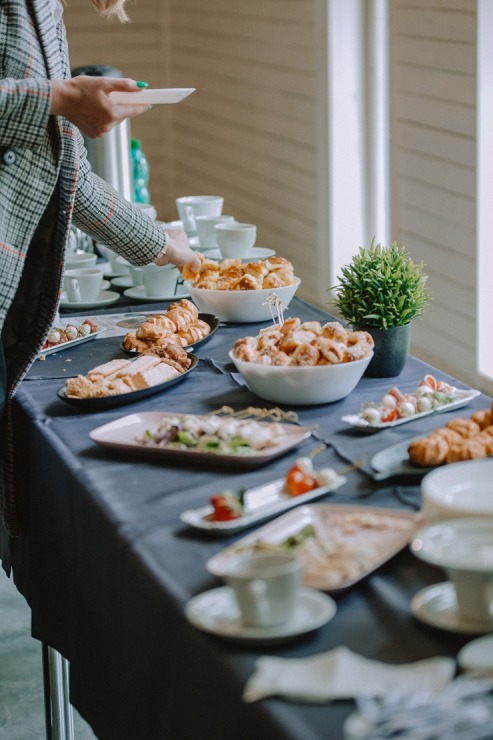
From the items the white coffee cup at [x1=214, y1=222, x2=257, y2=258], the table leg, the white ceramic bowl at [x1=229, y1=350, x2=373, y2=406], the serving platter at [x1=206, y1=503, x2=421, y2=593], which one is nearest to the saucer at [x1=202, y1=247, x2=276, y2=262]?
the white coffee cup at [x1=214, y1=222, x2=257, y2=258]

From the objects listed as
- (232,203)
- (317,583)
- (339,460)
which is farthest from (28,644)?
(232,203)

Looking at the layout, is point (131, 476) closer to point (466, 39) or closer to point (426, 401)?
point (426, 401)

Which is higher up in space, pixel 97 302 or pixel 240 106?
pixel 240 106

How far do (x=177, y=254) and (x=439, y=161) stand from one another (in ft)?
6.81

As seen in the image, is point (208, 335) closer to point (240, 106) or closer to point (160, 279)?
point (160, 279)

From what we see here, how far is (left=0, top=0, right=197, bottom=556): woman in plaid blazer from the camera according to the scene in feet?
5.92

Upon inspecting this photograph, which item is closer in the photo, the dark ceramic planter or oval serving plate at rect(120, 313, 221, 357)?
the dark ceramic planter

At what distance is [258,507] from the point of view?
4.78ft

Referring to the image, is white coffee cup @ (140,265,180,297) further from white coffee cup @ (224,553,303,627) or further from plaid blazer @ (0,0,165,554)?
white coffee cup @ (224,553,303,627)

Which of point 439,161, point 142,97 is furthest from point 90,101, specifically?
point 439,161

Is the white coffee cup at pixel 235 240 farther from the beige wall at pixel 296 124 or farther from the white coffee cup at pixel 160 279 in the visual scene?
the beige wall at pixel 296 124

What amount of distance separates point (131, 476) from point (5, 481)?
1.70 ft

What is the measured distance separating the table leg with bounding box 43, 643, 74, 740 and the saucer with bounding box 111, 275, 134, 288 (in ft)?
3.71

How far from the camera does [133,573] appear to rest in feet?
4.54
